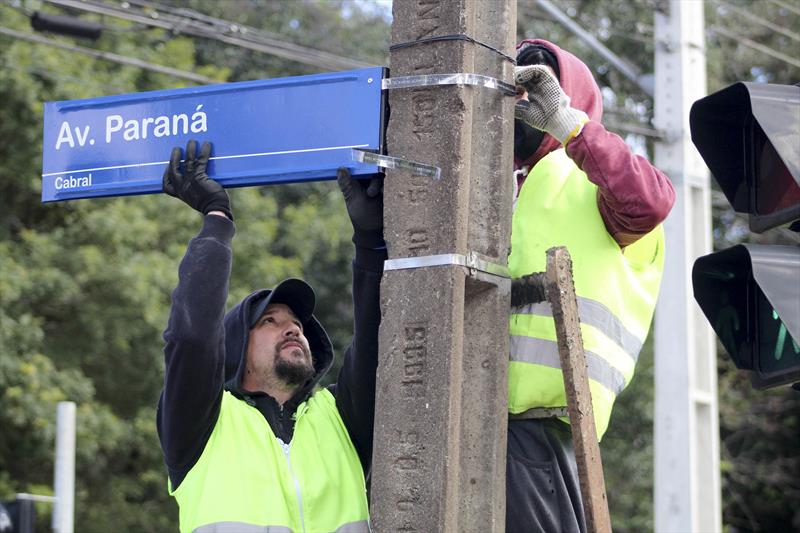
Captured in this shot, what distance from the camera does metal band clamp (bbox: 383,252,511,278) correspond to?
348 cm

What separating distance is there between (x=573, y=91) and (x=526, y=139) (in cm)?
19

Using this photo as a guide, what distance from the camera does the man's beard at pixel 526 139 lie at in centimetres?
407

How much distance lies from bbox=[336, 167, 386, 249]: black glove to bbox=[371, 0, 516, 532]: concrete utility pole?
0.20m

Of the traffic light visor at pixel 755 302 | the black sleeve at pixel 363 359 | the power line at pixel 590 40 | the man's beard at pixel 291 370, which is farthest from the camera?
the power line at pixel 590 40

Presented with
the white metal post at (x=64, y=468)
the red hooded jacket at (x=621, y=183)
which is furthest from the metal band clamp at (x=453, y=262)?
the white metal post at (x=64, y=468)

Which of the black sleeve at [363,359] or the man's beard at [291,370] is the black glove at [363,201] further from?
the man's beard at [291,370]

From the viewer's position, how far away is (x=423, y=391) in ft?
11.3

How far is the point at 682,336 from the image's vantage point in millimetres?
10359

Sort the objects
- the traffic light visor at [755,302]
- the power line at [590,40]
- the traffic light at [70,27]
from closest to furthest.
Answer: the traffic light visor at [755,302] → the traffic light at [70,27] → the power line at [590,40]

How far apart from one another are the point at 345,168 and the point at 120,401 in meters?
11.5

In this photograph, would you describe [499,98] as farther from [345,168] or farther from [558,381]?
[558,381]

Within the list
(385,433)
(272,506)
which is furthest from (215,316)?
(385,433)

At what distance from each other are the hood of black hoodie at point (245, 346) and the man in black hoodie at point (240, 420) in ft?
0.26

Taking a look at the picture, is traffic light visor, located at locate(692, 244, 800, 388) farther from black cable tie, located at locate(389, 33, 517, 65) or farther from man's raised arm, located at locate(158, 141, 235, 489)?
man's raised arm, located at locate(158, 141, 235, 489)
